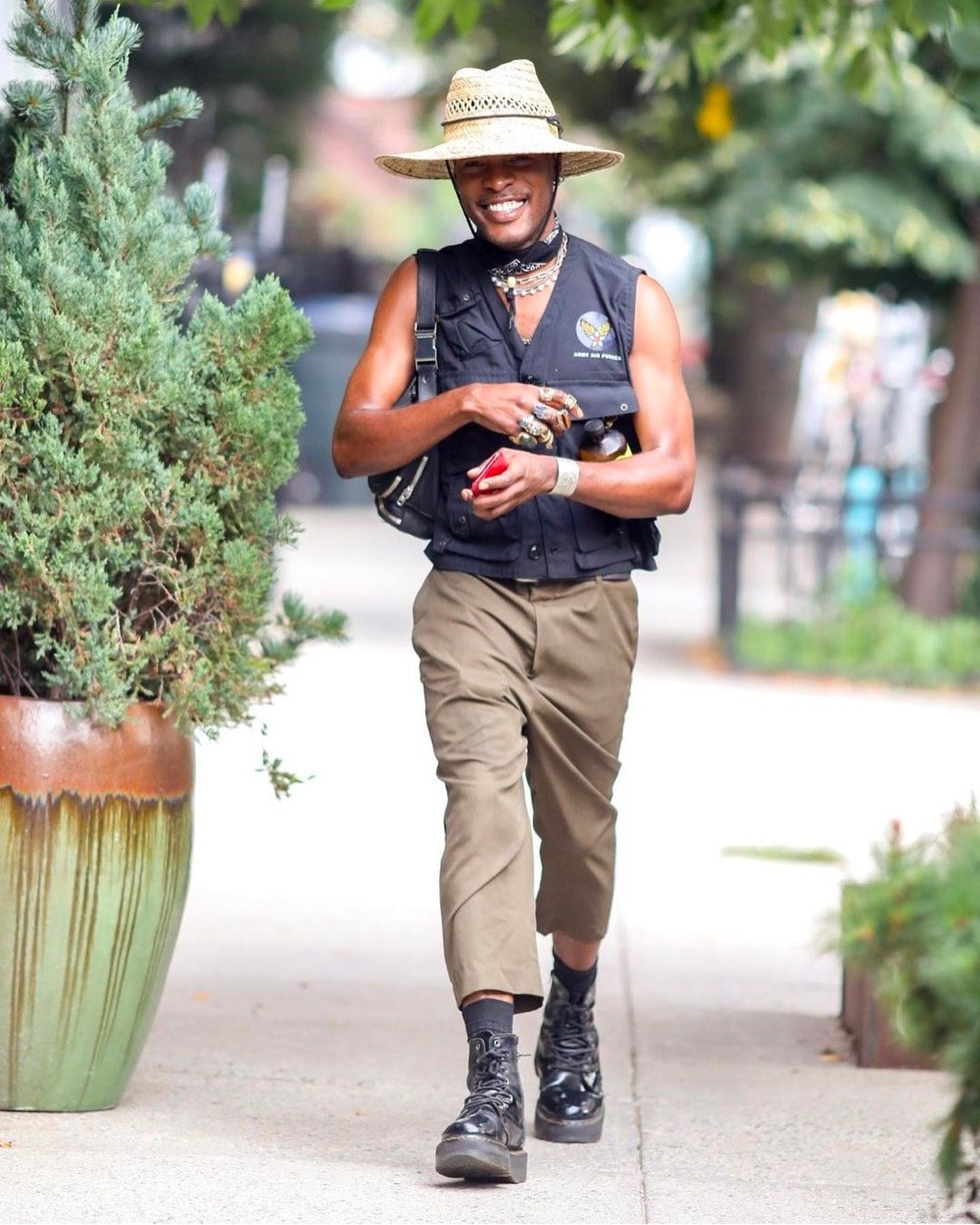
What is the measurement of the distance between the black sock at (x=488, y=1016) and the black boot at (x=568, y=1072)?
0.44 meters

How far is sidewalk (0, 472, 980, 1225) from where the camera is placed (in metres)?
3.99

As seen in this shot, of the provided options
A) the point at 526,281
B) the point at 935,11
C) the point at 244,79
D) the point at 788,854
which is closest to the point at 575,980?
the point at 526,281

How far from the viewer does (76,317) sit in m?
4.14

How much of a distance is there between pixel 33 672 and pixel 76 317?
2.45ft

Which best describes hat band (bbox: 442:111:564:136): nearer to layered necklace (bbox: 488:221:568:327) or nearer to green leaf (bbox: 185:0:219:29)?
layered necklace (bbox: 488:221:568:327)

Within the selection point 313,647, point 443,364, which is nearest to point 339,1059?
point 443,364

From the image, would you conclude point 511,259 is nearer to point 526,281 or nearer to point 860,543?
point 526,281

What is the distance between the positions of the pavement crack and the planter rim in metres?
1.24

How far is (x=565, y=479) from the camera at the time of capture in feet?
13.4

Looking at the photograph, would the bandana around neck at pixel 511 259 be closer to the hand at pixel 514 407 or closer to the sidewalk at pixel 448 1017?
the hand at pixel 514 407

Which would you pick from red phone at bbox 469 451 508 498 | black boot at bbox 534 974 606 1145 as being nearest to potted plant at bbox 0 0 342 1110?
red phone at bbox 469 451 508 498

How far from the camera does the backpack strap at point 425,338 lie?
4.33m

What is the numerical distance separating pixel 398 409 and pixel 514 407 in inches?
12.4

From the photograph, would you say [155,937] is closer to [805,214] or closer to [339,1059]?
[339,1059]
